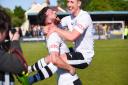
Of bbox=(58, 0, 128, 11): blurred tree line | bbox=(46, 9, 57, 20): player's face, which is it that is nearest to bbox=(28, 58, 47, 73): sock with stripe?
bbox=(46, 9, 57, 20): player's face

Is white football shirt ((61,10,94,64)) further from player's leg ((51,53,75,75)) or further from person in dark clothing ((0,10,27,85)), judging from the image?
person in dark clothing ((0,10,27,85))

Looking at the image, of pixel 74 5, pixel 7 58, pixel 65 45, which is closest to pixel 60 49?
pixel 65 45

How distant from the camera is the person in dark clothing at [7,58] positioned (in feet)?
16.7

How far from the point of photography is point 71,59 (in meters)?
7.20

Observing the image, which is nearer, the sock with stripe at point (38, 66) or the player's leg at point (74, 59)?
the player's leg at point (74, 59)

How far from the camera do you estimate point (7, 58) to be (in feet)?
16.7

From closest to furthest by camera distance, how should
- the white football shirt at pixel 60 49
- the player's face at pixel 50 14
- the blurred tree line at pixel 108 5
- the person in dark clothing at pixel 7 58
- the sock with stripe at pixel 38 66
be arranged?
the person in dark clothing at pixel 7 58 < the white football shirt at pixel 60 49 < the player's face at pixel 50 14 < the sock with stripe at pixel 38 66 < the blurred tree line at pixel 108 5

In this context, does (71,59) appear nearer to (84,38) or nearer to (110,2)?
(84,38)

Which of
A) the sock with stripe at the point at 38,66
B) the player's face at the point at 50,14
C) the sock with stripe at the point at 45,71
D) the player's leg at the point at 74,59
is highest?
the player's face at the point at 50,14

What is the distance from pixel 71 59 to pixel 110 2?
409ft

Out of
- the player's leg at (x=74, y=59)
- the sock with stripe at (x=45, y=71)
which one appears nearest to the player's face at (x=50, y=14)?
the player's leg at (x=74, y=59)

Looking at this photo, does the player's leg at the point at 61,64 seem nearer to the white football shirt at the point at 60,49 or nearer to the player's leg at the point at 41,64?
the white football shirt at the point at 60,49

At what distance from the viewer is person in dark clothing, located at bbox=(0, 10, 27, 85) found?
5.09 m

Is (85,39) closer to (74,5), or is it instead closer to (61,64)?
(74,5)
